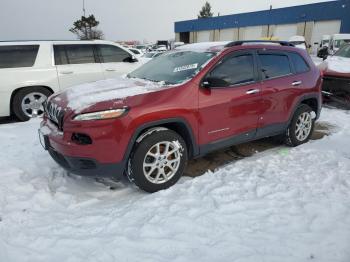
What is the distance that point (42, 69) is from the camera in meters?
7.14

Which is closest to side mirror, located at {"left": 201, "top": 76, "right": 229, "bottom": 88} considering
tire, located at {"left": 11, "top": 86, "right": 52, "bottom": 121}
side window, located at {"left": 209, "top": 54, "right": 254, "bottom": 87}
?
side window, located at {"left": 209, "top": 54, "right": 254, "bottom": 87}

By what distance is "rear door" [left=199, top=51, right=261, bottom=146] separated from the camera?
4031 mm

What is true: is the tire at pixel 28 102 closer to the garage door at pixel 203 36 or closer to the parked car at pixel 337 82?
the parked car at pixel 337 82

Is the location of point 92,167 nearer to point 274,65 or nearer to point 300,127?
point 274,65

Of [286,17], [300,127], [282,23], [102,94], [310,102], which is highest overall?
[286,17]

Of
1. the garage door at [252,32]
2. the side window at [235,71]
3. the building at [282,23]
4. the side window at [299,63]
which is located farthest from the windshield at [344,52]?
the garage door at [252,32]

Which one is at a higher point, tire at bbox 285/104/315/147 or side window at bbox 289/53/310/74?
side window at bbox 289/53/310/74

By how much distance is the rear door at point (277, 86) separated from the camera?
472 centimetres

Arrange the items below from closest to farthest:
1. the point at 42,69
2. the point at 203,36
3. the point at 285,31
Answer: the point at 42,69 → the point at 285,31 → the point at 203,36

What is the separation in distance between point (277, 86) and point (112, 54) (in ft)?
15.2

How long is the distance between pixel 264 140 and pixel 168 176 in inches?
104

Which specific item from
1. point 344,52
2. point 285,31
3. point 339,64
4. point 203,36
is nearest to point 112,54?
point 339,64

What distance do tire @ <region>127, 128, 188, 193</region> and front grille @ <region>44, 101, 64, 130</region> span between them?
911 mm

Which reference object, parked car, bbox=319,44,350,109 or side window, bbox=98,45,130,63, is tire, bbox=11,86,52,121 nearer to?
side window, bbox=98,45,130,63
